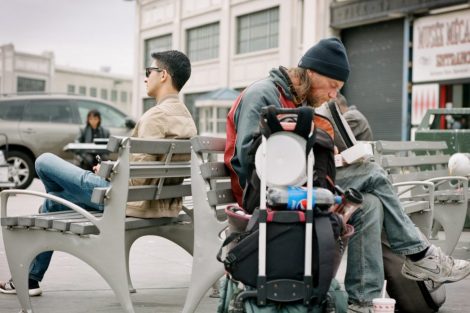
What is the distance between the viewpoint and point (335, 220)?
142 inches

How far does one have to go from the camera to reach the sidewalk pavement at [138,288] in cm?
513

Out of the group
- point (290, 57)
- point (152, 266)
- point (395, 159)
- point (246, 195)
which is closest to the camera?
point (246, 195)

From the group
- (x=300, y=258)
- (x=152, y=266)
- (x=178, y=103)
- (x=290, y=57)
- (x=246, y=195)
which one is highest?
(x=290, y=57)

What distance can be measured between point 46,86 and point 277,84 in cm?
7416

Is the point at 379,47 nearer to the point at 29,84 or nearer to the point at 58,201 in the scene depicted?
the point at 58,201

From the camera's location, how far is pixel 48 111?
17422 millimetres

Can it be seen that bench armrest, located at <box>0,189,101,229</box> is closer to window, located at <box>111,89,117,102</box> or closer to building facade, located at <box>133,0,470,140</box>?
building facade, located at <box>133,0,470,140</box>

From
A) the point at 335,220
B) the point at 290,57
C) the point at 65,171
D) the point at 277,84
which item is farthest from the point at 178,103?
the point at 290,57

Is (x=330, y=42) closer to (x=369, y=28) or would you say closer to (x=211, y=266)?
(x=211, y=266)

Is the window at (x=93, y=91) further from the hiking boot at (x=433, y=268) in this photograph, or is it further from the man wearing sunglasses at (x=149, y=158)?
the hiking boot at (x=433, y=268)

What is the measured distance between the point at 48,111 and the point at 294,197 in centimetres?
1453

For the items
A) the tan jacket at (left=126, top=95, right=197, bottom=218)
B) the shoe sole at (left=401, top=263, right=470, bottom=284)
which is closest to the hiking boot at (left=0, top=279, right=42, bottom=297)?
the tan jacket at (left=126, top=95, right=197, bottom=218)

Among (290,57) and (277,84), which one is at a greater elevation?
(290,57)

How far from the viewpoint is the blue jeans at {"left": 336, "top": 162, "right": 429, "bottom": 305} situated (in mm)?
4316
